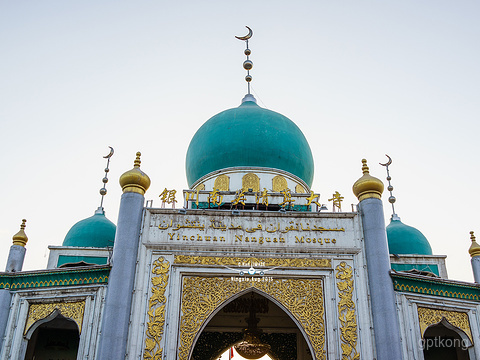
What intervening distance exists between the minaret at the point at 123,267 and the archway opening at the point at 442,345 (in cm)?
696

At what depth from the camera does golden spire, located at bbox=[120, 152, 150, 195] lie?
455 inches

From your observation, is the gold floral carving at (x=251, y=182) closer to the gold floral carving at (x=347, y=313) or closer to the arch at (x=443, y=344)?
the gold floral carving at (x=347, y=313)

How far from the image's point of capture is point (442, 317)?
10906mm

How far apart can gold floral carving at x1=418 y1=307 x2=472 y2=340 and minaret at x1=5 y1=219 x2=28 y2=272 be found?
870 cm

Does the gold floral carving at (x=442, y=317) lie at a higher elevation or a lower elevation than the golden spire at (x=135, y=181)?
lower

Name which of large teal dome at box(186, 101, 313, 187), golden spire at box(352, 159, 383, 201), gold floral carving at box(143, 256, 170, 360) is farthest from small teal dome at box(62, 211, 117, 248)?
golden spire at box(352, 159, 383, 201)

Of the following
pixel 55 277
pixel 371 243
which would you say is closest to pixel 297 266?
pixel 371 243

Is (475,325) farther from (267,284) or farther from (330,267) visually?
(267,284)

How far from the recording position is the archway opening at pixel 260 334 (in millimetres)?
13650

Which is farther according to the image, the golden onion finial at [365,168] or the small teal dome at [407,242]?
the small teal dome at [407,242]

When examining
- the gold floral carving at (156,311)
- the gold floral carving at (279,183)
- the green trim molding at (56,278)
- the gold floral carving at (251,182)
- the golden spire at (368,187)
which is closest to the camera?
Result: the gold floral carving at (156,311)

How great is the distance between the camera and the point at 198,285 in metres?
10.8

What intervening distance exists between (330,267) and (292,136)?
597 centimetres

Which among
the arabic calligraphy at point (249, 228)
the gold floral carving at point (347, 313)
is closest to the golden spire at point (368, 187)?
the arabic calligraphy at point (249, 228)
